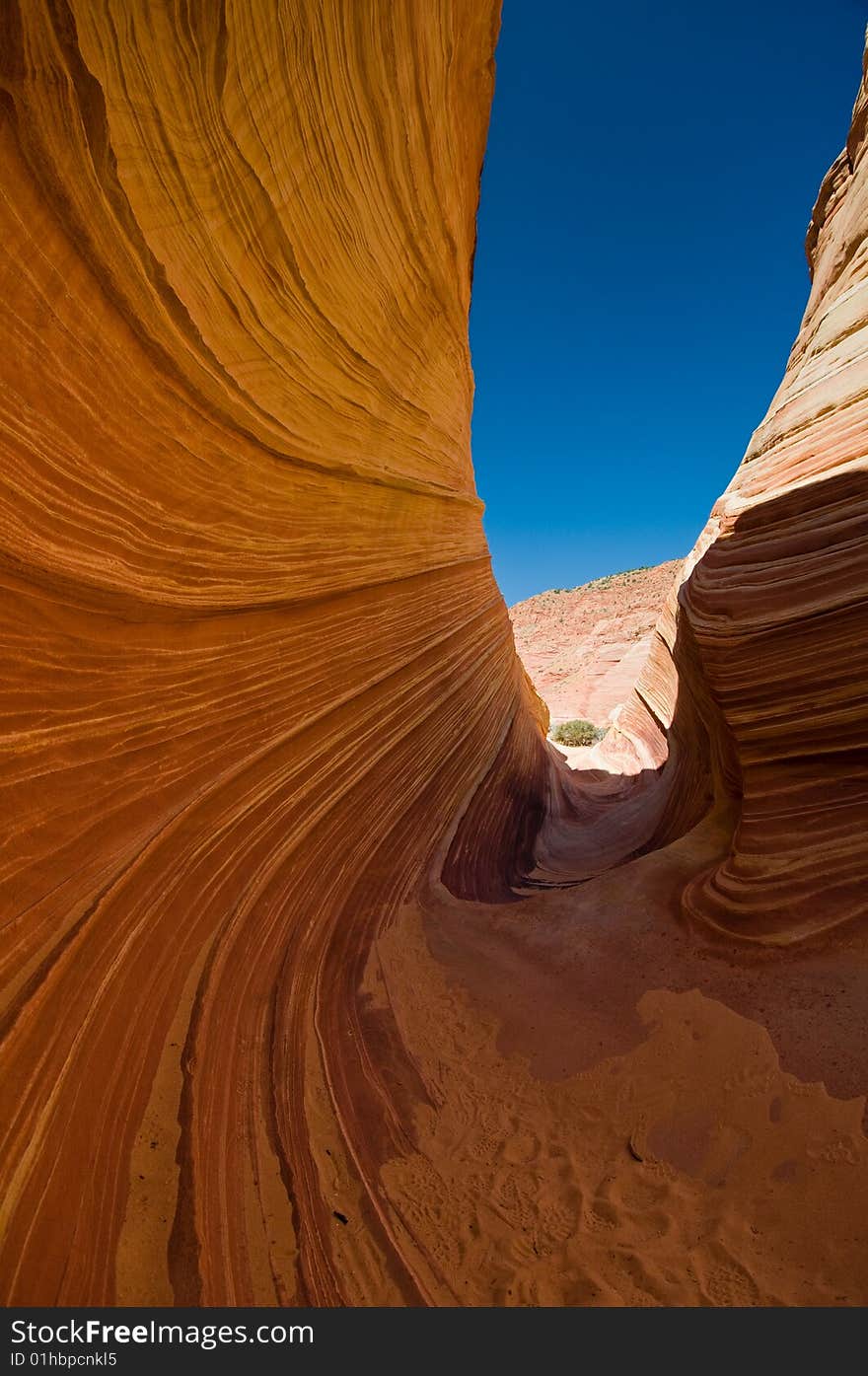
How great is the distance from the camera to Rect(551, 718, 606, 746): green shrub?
18.5 m

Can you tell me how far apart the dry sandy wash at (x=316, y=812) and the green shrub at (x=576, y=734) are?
13.3m

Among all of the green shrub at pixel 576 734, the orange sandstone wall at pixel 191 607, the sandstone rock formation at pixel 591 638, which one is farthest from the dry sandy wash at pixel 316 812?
the green shrub at pixel 576 734

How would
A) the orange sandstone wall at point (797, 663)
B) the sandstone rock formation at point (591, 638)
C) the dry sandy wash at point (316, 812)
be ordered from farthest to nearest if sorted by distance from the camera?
1. the sandstone rock formation at point (591, 638)
2. the orange sandstone wall at point (797, 663)
3. the dry sandy wash at point (316, 812)

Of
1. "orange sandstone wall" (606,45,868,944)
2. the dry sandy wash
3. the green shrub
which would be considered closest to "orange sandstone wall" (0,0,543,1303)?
the dry sandy wash

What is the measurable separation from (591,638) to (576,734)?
16416 mm

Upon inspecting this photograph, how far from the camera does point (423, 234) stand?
5.36 m

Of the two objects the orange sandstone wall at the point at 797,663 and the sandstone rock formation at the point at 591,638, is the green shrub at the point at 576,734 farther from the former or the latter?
the orange sandstone wall at the point at 797,663

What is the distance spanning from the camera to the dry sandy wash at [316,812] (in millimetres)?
2135

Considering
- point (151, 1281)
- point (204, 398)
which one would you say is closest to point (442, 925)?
point (151, 1281)

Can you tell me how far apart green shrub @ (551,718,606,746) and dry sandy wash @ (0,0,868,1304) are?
525 inches

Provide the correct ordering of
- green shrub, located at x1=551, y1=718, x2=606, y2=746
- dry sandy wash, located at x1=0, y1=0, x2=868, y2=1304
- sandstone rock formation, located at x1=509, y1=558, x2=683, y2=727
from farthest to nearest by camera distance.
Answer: sandstone rock formation, located at x1=509, y1=558, x2=683, y2=727, green shrub, located at x1=551, y1=718, x2=606, y2=746, dry sandy wash, located at x1=0, y1=0, x2=868, y2=1304

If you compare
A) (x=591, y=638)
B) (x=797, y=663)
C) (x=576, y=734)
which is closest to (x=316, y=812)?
(x=797, y=663)

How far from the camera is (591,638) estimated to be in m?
34.0

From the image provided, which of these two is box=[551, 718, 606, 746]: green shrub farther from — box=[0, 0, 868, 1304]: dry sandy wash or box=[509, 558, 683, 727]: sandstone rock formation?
box=[0, 0, 868, 1304]: dry sandy wash
